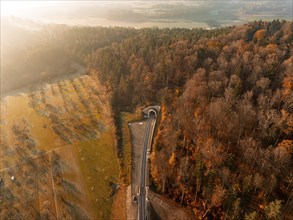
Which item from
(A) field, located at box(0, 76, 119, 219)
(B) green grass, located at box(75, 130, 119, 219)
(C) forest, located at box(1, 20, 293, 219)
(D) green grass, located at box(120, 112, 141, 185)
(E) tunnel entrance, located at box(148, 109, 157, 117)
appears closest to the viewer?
(C) forest, located at box(1, 20, 293, 219)

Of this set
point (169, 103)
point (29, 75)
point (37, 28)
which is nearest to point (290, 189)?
point (169, 103)

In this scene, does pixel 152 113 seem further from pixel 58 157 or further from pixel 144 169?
pixel 58 157

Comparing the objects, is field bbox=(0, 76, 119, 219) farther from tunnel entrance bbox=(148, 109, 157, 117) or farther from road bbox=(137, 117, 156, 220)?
tunnel entrance bbox=(148, 109, 157, 117)

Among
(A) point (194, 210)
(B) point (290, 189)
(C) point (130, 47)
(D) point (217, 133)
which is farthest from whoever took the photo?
(C) point (130, 47)

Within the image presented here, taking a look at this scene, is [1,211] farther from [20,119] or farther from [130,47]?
[130,47]

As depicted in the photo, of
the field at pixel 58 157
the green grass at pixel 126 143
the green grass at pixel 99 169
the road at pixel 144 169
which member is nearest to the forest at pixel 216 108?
the road at pixel 144 169

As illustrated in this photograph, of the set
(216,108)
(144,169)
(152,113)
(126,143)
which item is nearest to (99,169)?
(126,143)

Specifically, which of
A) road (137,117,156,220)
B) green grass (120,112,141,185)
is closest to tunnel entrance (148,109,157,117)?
road (137,117,156,220)
